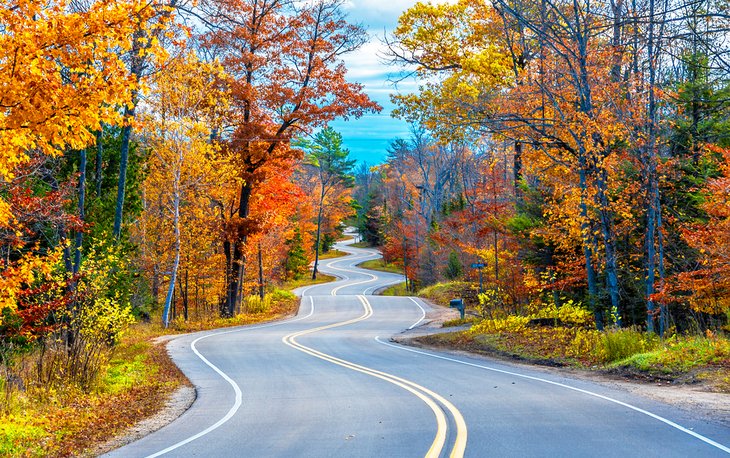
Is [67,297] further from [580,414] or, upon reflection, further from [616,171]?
[616,171]

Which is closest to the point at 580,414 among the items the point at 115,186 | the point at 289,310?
the point at 115,186

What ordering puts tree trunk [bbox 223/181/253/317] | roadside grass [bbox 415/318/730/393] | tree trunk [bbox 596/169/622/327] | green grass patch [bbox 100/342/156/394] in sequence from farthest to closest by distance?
1. tree trunk [bbox 223/181/253/317]
2. tree trunk [bbox 596/169/622/327]
3. green grass patch [bbox 100/342/156/394]
4. roadside grass [bbox 415/318/730/393]

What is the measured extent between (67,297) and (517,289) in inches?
731

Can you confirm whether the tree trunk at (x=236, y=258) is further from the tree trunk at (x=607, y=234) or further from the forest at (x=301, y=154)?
the tree trunk at (x=607, y=234)

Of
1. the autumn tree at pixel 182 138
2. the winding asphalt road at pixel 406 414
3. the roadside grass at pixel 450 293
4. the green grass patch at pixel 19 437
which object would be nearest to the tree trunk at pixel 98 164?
the autumn tree at pixel 182 138

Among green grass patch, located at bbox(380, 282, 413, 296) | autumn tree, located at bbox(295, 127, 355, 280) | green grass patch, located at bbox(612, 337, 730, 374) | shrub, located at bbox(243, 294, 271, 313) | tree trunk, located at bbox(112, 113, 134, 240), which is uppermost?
autumn tree, located at bbox(295, 127, 355, 280)

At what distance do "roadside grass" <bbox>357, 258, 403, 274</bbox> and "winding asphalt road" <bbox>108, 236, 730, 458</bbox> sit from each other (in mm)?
60624

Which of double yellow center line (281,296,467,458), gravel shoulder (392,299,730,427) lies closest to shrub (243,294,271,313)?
double yellow center line (281,296,467,458)

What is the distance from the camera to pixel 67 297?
14.9 meters

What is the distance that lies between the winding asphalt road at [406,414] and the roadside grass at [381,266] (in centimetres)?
6062

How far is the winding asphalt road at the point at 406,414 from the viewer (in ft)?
25.0

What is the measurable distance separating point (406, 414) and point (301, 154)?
24388 mm

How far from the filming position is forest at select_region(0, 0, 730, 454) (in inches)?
323

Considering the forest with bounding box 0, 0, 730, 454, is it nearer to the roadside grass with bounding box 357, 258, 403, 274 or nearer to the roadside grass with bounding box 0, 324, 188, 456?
the roadside grass with bounding box 0, 324, 188, 456
